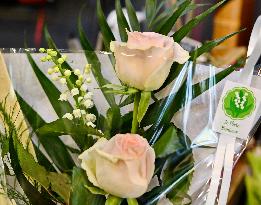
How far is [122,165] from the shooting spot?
1.77 ft

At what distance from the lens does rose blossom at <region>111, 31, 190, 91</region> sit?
584 millimetres

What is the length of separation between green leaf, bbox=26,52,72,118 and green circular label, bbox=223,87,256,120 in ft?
0.69

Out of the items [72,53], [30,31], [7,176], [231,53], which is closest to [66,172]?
[7,176]

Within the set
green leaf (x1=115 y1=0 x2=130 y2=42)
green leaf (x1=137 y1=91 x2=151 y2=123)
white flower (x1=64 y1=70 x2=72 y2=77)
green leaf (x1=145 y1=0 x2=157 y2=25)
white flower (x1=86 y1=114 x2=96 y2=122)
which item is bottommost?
white flower (x1=86 y1=114 x2=96 y2=122)

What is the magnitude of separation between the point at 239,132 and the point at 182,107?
0.26 ft

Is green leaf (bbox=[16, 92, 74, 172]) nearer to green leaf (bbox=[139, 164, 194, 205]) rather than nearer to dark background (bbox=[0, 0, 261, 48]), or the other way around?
green leaf (bbox=[139, 164, 194, 205])

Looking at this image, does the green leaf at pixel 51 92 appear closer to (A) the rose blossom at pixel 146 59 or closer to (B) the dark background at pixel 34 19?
(A) the rose blossom at pixel 146 59

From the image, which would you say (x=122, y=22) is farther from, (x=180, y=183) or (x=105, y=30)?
(x=180, y=183)

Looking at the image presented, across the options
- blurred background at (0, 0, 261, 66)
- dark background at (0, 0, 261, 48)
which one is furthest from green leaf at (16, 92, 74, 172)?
dark background at (0, 0, 261, 48)

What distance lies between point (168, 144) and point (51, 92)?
0.21 metres

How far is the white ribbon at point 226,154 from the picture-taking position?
0.61 m

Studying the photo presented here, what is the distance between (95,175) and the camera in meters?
0.56

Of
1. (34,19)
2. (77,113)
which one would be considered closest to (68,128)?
(77,113)

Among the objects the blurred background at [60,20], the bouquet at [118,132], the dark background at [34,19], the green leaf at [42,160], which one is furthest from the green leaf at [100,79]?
the dark background at [34,19]
